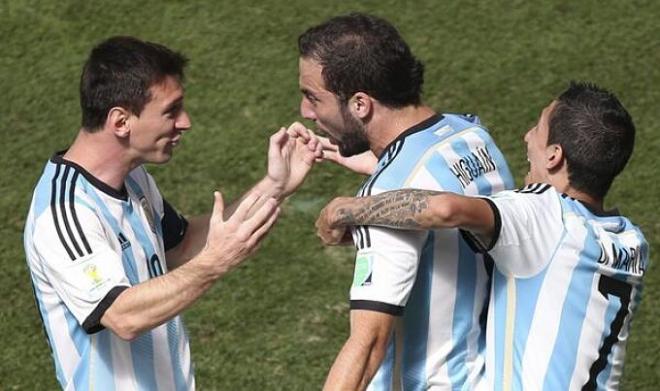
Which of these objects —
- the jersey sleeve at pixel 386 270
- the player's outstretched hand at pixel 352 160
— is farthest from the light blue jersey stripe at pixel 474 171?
the player's outstretched hand at pixel 352 160

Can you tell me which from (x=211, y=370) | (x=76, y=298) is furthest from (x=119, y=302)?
(x=211, y=370)

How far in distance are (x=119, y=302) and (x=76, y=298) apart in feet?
0.56

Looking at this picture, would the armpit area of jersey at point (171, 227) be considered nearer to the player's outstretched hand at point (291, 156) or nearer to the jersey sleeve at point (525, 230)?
the player's outstretched hand at point (291, 156)

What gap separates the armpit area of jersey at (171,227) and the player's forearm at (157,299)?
3.01 feet

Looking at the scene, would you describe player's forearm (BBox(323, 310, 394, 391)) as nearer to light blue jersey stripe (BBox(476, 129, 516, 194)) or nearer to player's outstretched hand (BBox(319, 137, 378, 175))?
light blue jersey stripe (BBox(476, 129, 516, 194))

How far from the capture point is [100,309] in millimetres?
4766

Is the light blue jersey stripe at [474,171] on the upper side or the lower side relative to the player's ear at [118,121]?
lower

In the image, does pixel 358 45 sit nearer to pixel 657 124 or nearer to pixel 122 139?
pixel 122 139

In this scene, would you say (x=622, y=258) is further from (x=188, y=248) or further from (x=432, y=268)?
(x=188, y=248)

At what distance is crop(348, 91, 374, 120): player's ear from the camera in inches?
189

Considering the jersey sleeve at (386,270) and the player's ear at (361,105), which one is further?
the player's ear at (361,105)

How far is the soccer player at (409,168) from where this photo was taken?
15.2 feet

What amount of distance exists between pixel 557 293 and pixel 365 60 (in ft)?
3.36

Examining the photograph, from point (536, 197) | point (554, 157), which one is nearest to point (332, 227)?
point (536, 197)
